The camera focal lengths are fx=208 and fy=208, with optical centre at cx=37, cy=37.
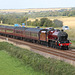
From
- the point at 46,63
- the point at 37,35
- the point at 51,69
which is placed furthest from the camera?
the point at 37,35

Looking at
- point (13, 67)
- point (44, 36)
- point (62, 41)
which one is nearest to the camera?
point (13, 67)

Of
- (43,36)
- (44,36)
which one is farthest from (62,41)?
(43,36)

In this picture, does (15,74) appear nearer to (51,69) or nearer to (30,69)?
(30,69)

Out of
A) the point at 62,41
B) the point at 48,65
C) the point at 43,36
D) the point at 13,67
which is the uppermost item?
the point at 43,36

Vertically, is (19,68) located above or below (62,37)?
below

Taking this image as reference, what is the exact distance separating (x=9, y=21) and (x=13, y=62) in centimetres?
9173

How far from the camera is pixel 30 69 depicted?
20516mm

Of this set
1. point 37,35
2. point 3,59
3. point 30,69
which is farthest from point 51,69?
point 37,35

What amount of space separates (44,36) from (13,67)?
14.8 m

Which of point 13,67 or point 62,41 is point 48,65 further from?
point 62,41

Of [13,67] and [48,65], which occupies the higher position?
[48,65]

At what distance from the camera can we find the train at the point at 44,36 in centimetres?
3099

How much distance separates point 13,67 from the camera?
21750 millimetres

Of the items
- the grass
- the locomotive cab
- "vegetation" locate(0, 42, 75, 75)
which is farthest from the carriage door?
the grass
